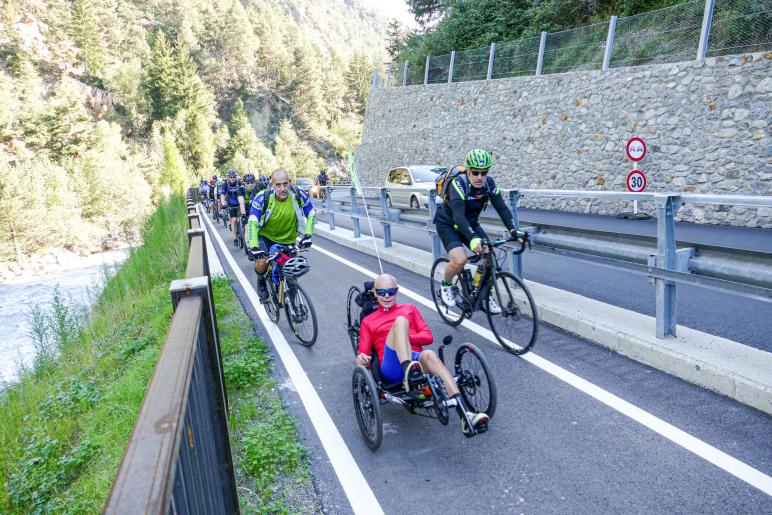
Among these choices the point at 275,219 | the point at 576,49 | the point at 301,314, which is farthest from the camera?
the point at 576,49

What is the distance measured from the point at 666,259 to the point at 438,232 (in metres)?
2.67

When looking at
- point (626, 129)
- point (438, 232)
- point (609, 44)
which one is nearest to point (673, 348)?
point (438, 232)

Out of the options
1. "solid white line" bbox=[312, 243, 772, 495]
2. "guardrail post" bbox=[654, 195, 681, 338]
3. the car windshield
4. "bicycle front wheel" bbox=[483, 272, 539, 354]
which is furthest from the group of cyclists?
the car windshield

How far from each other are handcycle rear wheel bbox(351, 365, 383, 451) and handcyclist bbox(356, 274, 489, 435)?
0.57ft

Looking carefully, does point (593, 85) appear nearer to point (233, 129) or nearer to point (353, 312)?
point (353, 312)

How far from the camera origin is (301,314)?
6910mm

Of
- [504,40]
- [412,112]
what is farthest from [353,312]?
[412,112]

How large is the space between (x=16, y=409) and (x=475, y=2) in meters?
27.7

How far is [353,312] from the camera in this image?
7402 mm

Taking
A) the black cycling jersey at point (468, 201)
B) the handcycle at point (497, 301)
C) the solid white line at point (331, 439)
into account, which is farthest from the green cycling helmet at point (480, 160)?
the solid white line at point (331, 439)

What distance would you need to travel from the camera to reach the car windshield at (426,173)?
2189 cm

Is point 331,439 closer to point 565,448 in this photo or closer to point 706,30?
point 565,448

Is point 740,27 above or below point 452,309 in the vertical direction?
above

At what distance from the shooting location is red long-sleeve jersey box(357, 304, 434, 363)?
178 inches
